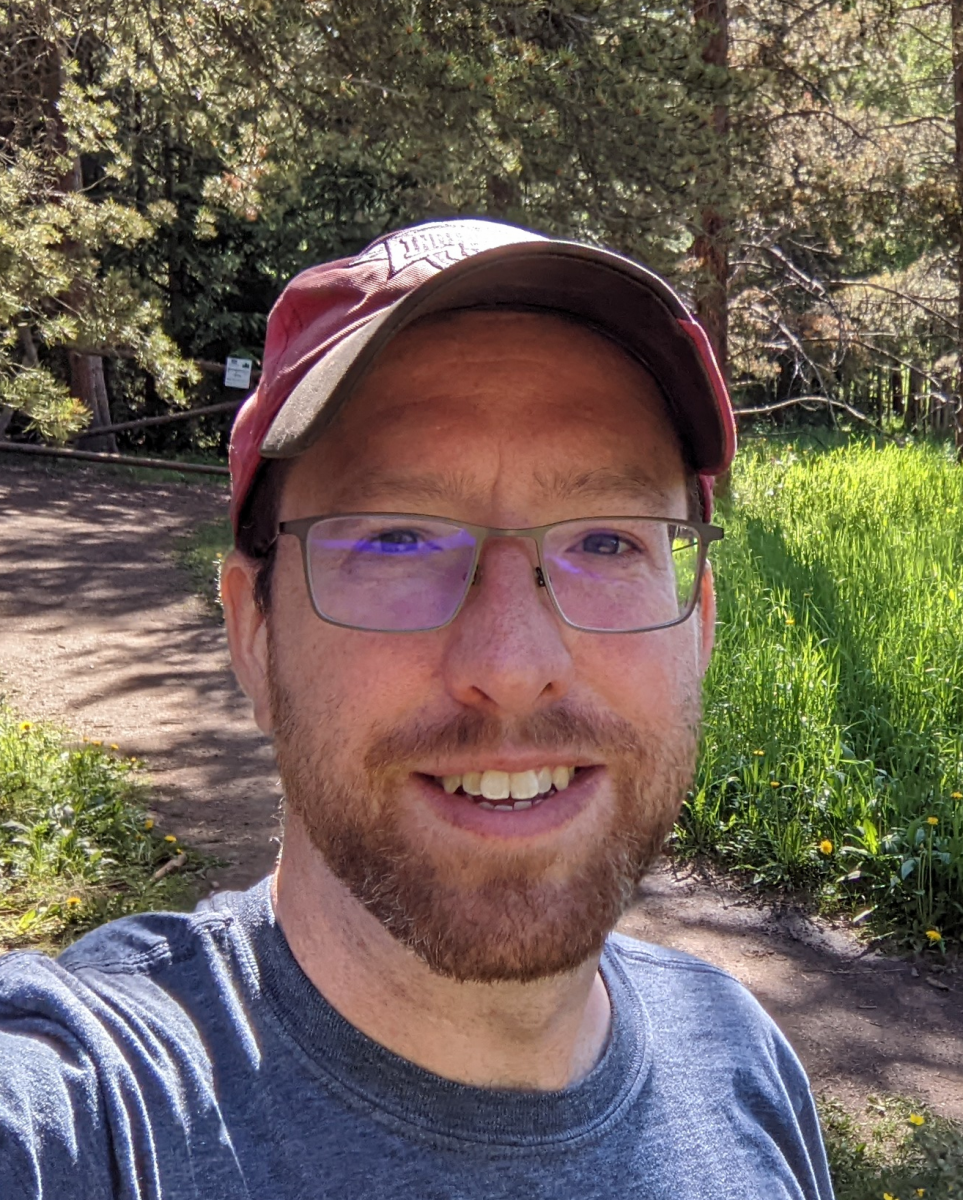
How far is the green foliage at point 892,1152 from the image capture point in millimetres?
2887

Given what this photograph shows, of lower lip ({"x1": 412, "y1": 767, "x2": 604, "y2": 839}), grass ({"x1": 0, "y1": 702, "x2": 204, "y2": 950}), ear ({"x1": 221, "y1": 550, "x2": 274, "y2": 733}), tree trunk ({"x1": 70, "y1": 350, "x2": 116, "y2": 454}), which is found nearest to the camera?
lower lip ({"x1": 412, "y1": 767, "x2": 604, "y2": 839})

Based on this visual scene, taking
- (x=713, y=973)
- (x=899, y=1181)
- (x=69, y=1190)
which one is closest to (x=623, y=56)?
(x=899, y=1181)

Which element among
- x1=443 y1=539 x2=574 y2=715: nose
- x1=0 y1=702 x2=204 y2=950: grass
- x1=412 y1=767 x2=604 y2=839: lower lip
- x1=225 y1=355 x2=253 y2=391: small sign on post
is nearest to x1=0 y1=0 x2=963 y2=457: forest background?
x1=0 y1=702 x2=204 y2=950: grass

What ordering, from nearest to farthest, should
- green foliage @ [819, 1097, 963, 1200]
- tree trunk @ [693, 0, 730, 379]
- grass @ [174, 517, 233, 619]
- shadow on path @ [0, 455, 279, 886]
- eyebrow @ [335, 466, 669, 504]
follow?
eyebrow @ [335, 466, 669, 504] → green foliage @ [819, 1097, 963, 1200] → shadow on path @ [0, 455, 279, 886] → tree trunk @ [693, 0, 730, 379] → grass @ [174, 517, 233, 619]

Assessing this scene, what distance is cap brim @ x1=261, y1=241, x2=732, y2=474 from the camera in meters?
1.23

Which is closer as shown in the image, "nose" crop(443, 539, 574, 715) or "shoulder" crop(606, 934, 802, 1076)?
"nose" crop(443, 539, 574, 715)

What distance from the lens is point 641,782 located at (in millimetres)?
1295

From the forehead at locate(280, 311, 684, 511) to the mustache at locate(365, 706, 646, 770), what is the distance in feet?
0.79

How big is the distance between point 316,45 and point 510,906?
630 cm

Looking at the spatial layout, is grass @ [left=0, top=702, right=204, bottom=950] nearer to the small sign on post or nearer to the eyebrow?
the eyebrow

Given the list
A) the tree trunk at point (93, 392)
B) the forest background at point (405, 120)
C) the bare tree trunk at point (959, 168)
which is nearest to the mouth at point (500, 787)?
the forest background at point (405, 120)

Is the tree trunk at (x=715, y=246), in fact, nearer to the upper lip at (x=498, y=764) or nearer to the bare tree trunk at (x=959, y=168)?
the bare tree trunk at (x=959, y=168)

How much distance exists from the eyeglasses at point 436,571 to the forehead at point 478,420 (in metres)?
0.03

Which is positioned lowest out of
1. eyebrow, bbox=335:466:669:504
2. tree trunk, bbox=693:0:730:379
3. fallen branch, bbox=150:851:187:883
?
fallen branch, bbox=150:851:187:883
